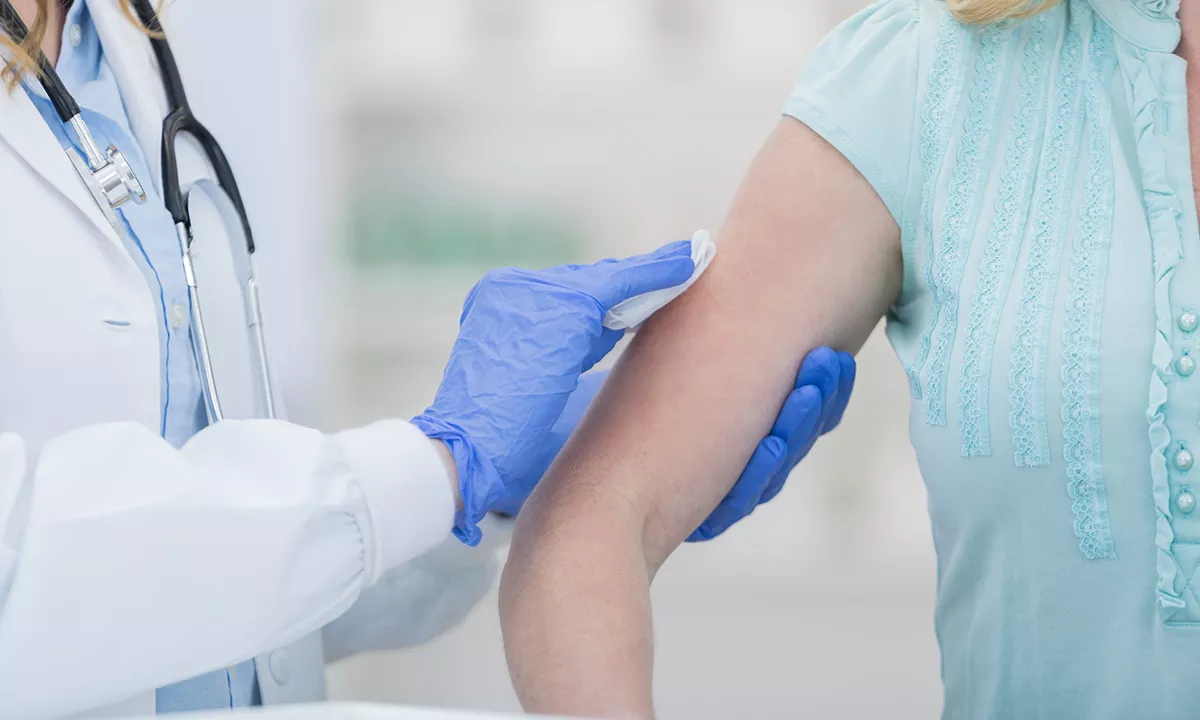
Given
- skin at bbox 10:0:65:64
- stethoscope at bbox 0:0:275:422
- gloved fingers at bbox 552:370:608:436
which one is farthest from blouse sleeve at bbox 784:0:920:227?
skin at bbox 10:0:65:64

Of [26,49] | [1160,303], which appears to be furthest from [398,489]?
[1160,303]

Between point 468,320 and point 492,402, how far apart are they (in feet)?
0.40

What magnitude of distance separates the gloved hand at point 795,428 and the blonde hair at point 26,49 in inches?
31.4

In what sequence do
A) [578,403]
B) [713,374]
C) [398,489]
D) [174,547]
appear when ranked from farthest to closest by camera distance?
[578,403] < [713,374] < [398,489] < [174,547]

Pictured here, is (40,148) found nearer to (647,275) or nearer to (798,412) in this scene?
(647,275)

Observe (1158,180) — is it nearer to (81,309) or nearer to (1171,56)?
(1171,56)

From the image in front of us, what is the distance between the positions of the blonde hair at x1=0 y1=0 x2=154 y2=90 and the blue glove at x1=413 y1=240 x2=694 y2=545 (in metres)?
0.48

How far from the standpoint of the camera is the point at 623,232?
94.8 inches

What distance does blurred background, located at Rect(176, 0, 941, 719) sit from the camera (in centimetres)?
235

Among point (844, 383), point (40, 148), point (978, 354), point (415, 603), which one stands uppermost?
point (40, 148)

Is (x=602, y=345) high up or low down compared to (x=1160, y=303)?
down

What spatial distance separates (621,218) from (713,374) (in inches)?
56.1

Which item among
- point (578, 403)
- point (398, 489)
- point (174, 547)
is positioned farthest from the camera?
point (578, 403)

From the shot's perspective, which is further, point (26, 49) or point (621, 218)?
point (621, 218)
